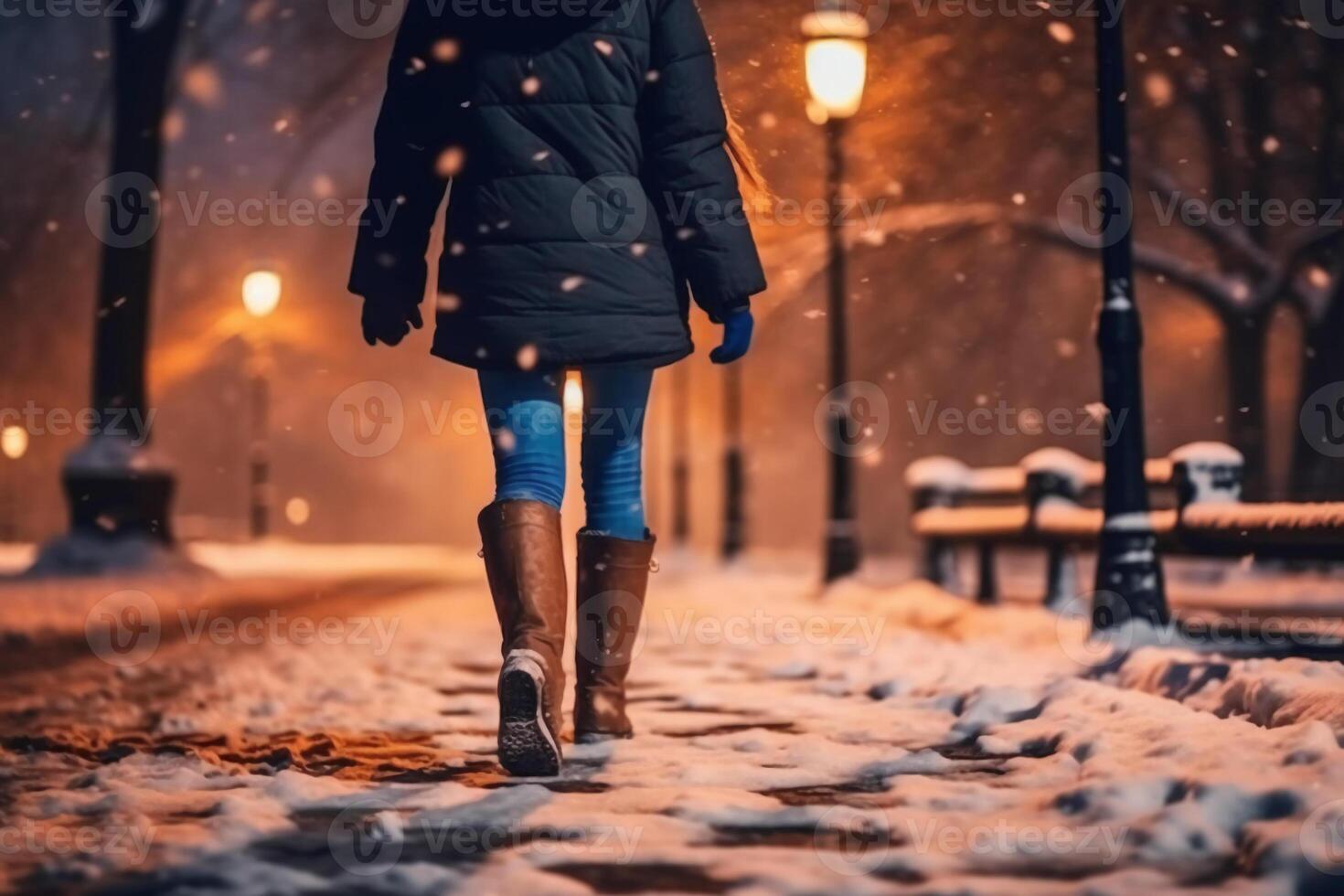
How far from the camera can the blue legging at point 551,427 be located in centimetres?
508

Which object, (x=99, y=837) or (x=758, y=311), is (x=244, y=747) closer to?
(x=99, y=837)

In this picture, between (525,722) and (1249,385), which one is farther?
(1249,385)

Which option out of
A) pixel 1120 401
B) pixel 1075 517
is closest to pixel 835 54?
pixel 1075 517

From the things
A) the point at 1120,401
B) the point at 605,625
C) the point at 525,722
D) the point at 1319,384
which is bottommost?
the point at 525,722

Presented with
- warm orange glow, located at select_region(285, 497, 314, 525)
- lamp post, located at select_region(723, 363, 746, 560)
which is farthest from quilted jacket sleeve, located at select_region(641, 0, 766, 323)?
warm orange glow, located at select_region(285, 497, 314, 525)

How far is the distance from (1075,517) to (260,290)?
1454cm

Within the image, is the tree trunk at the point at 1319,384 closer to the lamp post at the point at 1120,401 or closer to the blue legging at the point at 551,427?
the lamp post at the point at 1120,401

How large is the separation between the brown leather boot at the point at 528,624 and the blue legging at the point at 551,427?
86mm

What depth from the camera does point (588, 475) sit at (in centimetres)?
536

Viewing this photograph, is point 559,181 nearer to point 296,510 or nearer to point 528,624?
point 528,624

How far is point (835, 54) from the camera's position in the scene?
1380 centimetres

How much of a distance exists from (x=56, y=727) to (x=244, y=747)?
37.9 inches

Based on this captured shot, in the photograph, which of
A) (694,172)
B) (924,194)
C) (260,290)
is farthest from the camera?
(260,290)

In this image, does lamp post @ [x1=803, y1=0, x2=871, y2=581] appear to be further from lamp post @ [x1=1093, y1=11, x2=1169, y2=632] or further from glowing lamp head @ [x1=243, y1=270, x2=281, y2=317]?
glowing lamp head @ [x1=243, y1=270, x2=281, y2=317]
